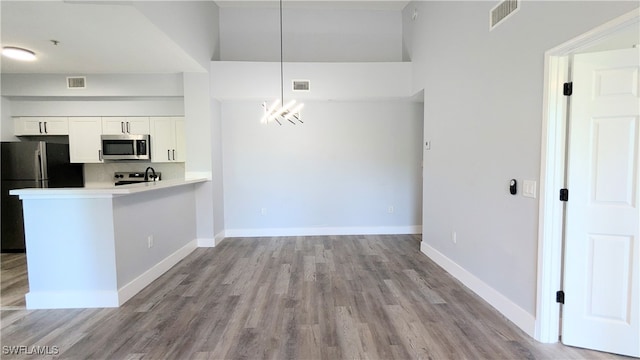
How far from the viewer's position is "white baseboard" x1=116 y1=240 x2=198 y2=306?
9.10 feet

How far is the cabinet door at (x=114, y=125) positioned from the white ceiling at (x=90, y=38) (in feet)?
2.50

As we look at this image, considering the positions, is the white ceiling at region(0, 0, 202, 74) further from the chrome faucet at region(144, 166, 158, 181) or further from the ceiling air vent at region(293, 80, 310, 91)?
the chrome faucet at region(144, 166, 158, 181)

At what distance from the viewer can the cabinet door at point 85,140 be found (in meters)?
4.74

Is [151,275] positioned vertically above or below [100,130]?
below

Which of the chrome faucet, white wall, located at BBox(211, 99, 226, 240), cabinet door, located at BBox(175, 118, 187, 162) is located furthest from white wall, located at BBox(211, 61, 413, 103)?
the chrome faucet

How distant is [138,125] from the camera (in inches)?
188

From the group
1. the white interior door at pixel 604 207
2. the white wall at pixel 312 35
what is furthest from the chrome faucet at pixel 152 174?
the white interior door at pixel 604 207

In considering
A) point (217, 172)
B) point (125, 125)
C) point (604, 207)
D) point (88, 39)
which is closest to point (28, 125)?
point (125, 125)

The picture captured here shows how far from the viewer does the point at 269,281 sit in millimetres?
3238

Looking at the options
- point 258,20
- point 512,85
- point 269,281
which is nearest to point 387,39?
point 258,20

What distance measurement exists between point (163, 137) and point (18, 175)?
2035 millimetres

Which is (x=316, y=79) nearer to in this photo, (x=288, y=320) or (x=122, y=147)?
(x=122, y=147)

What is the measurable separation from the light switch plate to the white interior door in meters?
0.21

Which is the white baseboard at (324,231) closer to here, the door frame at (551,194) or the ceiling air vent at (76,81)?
the door frame at (551,194)
